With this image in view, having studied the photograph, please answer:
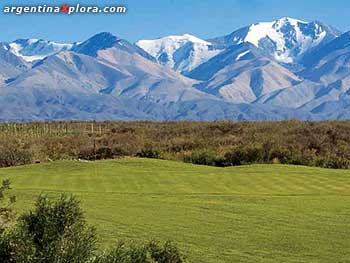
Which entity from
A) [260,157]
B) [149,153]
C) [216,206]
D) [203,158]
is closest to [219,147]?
[149,153]

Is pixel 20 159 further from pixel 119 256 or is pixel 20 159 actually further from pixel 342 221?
pixel 119 256

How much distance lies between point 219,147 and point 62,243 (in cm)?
3233

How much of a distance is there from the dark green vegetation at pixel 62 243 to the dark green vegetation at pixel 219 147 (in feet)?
85.6

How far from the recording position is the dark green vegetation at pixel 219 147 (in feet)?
110

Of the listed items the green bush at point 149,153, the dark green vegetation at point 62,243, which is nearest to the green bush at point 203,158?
the green bush at point 149,153

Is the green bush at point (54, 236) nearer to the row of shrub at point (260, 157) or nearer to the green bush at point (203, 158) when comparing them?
the row of shrub at point (260, 157)

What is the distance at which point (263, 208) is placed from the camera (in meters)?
14.8

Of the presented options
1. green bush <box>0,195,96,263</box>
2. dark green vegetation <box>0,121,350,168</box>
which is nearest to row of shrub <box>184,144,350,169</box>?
dark green vegetation <box>0,121,350,168</box>

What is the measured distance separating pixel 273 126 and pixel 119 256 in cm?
4345

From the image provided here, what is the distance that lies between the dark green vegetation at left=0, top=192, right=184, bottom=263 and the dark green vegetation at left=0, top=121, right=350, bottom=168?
26082mm

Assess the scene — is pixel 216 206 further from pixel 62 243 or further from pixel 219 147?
pixel 219 147

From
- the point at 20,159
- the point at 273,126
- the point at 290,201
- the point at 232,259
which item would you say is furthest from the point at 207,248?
the point at 273,126

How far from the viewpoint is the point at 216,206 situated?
15.3 meters

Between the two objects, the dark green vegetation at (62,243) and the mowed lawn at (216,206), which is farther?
the mowed lawn at (216,206)
